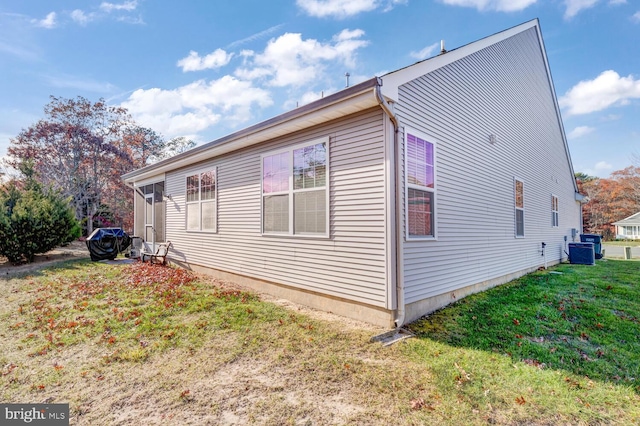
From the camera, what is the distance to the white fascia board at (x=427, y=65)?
4035mm

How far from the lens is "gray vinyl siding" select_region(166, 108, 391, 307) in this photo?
4258 mm

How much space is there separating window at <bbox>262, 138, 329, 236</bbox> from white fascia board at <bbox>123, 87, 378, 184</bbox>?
0.37 m

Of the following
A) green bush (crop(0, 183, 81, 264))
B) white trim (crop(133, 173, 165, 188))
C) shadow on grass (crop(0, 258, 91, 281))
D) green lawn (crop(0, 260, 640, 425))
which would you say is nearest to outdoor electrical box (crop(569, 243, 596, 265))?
green lawn (crop(0, 260, 640, 425))

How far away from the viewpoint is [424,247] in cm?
466

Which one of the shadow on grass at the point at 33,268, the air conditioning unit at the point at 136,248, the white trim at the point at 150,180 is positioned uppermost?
the white trim at the point at 150,180

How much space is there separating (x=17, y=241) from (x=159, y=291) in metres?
7.96

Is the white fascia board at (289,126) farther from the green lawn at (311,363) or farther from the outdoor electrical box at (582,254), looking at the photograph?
the outdoor electrical box at (582,254)

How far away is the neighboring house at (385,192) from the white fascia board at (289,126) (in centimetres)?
3

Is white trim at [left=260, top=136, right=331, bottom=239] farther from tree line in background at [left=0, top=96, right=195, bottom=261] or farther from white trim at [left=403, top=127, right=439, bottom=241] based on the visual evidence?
tree line in background at [left=0, top=96, right=195, bottom=261]

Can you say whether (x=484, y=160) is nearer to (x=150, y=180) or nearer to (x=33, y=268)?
(x=150, y=180)

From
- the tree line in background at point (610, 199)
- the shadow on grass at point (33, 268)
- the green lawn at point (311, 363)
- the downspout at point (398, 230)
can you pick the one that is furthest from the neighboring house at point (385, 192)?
the tree line in background at point (610, 199)

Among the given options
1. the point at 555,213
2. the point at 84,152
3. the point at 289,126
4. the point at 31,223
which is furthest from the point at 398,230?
the point at 84,152

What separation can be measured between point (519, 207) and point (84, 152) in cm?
2221

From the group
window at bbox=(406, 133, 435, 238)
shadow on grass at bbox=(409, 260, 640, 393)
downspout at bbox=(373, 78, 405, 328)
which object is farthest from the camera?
window at bbox=(406, 133, 435, 238)
